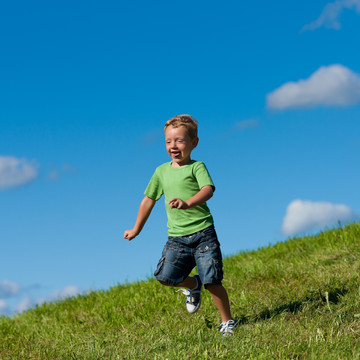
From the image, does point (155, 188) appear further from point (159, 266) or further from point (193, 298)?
point (193, 298)

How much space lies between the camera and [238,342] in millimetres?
4805

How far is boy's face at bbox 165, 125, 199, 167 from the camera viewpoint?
5566mm

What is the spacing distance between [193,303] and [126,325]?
1.41m

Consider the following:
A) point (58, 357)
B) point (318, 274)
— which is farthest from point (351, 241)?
point (58, 357)

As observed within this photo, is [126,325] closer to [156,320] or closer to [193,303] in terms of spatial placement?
[156,320]

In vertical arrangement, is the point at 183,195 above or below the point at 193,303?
above

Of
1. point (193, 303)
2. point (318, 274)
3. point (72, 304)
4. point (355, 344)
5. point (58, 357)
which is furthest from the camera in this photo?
point (72, 304)

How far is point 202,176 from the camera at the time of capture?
5465mm

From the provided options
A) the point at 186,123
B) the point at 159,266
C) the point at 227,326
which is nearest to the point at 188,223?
the point at 159,266

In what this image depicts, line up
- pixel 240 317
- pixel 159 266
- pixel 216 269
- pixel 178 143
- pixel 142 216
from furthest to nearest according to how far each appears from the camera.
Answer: pixel 240 317, pixel 142 216, pixel 159 266, pixel 178 143, pixel 216 269

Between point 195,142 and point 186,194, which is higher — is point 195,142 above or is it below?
above

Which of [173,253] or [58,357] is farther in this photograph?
[173,253]

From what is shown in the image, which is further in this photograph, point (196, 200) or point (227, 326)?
point (227, 326)

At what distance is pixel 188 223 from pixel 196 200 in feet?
1.31
